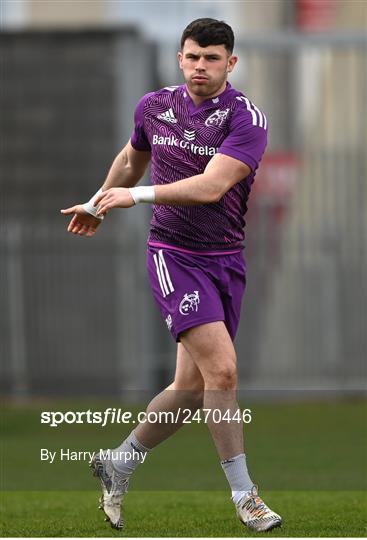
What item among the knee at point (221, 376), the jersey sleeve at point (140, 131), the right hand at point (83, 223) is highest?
the jersey sleeve at point (140, 131)

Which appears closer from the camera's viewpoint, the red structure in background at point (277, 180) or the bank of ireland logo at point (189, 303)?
the bank of ireland logo at point (189, 303)

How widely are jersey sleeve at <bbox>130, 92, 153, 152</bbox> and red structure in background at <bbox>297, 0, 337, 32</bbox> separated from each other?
1936cm

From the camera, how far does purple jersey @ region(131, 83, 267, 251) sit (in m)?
7.14

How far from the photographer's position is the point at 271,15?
1010 inches

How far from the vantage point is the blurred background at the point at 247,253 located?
18812 millimetres

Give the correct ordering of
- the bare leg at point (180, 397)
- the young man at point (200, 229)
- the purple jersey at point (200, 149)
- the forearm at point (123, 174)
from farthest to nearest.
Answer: the forearm at point (123, 174) → the bare leg at point (180, 397) → the purple jersey at point (200, 149) → the young man at point (200, 229)

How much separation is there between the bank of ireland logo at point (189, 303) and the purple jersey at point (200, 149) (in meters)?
0.27

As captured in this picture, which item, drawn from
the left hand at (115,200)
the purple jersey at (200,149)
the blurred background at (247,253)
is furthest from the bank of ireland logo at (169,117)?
the blurred background at (247,253)

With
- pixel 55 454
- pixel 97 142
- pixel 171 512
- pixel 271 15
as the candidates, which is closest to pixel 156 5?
pixel 271 15

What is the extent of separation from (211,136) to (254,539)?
6.81 ft

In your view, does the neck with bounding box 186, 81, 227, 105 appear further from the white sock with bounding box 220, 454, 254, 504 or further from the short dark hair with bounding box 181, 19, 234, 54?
the white sock with bounding box 220, 454, 254, 504

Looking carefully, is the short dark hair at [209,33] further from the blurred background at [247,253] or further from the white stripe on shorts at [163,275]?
the blurred background at [247,253]

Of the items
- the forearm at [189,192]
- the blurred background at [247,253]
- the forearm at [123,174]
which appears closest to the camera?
the forearm at [189,192]

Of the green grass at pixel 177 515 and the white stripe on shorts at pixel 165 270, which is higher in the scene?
the white stripe on shorts at pixel 165 270
